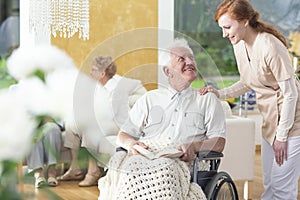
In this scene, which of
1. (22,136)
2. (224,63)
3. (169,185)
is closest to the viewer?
(22,136)

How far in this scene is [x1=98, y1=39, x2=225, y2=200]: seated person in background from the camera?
2988mm

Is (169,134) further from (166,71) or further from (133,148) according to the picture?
(166,71)

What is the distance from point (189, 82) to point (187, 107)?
135 millimetres

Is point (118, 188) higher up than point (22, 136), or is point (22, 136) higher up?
point (22, 136)

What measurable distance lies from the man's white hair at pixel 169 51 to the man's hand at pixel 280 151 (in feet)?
2.45

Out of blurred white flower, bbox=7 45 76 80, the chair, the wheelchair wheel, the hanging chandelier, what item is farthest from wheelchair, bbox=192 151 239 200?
the hanging chandelier

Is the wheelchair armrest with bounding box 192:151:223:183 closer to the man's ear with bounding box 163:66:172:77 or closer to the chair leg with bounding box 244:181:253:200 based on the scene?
the man's ear with bounding box 163:66:172:77

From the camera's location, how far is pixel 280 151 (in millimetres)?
3449

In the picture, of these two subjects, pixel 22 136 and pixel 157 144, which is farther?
pixel 157 144

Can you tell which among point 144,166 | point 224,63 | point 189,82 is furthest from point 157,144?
point 224,63

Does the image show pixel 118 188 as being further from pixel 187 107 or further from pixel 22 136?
pixel 22 136

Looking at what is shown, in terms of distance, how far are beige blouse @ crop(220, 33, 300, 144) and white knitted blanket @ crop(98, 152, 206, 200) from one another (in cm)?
53

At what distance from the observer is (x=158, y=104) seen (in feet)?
10.4

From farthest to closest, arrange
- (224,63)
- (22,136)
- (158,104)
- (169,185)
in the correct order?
(224,63)
(158,104)
(169,185)
(22,136)
